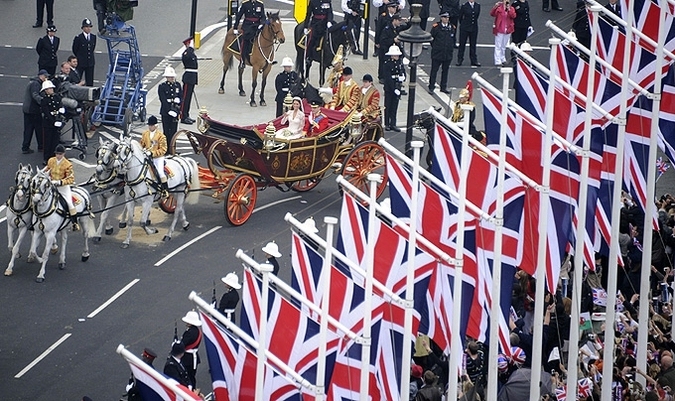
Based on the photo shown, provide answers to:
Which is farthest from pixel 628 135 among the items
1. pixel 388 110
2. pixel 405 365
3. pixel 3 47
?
pixel 3 47

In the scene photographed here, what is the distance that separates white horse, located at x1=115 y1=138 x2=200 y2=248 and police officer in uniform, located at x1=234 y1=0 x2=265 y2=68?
8981 mm

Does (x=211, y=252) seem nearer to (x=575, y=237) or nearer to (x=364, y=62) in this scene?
(x=575, y=237)

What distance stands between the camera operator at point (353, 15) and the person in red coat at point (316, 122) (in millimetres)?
8777

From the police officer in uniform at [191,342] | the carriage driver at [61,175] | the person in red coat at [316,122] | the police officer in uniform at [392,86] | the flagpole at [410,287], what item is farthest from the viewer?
the police officer in uniform at [392,86]

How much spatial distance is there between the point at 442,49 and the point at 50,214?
1430cm

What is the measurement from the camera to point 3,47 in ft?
129

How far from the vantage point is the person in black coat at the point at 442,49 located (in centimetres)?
3625

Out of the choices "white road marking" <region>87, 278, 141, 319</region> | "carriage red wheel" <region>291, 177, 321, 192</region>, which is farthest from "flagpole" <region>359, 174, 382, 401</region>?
"carriage red wheel" <region>291, 177, 321, 192</region>

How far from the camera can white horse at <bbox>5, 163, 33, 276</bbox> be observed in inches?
959

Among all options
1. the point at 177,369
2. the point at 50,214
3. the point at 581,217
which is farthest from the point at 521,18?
the point at 177,369

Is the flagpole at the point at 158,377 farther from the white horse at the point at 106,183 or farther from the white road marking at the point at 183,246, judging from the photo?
the white horse at the point at 106,183

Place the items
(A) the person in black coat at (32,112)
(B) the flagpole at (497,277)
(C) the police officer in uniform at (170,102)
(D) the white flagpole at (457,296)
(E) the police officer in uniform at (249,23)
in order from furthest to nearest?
1. (E) the police officer in uniform at (249,23)
2. (C) the police officer in uniform at (170,102)
3. (A) the person in black coat at (32,112)
4. (B) the flagpole at (497,277)
5. (D) the white flagpole at (457,296)

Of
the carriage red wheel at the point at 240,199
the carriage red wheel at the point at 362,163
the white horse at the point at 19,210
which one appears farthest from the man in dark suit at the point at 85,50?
the white horse at the point at 19,210

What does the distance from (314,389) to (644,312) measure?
20.4ft
